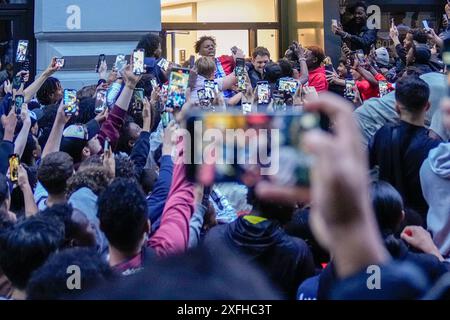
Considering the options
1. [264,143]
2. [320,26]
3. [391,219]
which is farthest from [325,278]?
[320,26]

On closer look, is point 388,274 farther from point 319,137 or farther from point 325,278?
point 325,278

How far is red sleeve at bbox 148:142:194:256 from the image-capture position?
268 cm

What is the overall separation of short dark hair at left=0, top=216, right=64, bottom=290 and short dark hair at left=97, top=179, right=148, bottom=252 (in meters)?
0.19

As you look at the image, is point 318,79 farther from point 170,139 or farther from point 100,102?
point 170,139

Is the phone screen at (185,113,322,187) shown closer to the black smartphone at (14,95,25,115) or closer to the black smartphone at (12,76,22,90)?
the black smartphone at (14,95,25,115)

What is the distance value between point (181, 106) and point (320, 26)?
6.94 meters

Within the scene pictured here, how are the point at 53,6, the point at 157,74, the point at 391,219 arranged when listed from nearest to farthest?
the point at 391,219 < the point at 157,74 < the point at 53,6

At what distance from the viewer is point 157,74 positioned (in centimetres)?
626

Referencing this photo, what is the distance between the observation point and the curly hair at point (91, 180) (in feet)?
11.0

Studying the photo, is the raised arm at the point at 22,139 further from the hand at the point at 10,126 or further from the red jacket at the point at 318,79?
the red jacket at the point at 318,79

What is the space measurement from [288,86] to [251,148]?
10.2 feet

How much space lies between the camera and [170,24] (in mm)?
9977

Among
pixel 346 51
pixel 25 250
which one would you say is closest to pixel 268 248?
pixel 25 250

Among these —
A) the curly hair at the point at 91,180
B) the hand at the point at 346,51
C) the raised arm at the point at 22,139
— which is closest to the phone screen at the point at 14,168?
the curly hair at the point at 91,180
